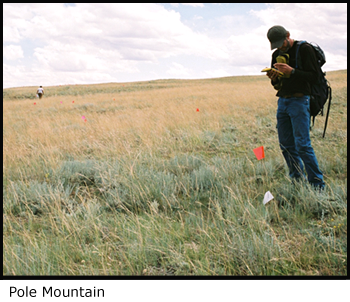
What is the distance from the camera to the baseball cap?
11.1ft

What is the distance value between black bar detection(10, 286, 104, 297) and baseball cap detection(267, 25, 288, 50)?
10.7 ft

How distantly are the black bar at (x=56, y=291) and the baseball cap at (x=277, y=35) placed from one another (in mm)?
3257

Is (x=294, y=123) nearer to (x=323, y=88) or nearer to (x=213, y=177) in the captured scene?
(x=323, y=88)

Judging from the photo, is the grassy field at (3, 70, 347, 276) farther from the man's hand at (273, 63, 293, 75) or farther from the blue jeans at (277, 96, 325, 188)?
the man's hand at (273, 63, 293, 75)

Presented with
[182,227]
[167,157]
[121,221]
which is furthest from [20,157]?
[182,227]

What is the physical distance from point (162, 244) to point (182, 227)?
1.18ft

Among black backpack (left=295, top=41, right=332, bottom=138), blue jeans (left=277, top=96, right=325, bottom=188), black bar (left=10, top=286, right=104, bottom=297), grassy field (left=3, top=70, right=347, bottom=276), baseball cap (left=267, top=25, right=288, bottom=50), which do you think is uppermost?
baseball cap (left=267, top=25, right=288, bottom=50)

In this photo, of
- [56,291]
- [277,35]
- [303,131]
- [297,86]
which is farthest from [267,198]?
[56,291]

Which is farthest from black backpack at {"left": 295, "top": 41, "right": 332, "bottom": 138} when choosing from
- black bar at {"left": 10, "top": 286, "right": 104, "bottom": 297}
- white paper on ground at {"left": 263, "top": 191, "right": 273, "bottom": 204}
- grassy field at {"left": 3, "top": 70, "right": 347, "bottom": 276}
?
black bar at {"left": 10, "top": 286, "right": 104, "bottom": 297}

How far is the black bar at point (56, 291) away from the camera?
2.05 meters

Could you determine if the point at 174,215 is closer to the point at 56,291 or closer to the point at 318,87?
the point at 56,291

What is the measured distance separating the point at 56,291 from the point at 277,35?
139 inches

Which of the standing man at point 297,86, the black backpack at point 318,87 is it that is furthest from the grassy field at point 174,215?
the black backpack at point 318,87

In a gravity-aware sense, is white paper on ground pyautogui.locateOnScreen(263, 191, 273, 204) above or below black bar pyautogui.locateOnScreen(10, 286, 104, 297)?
above
